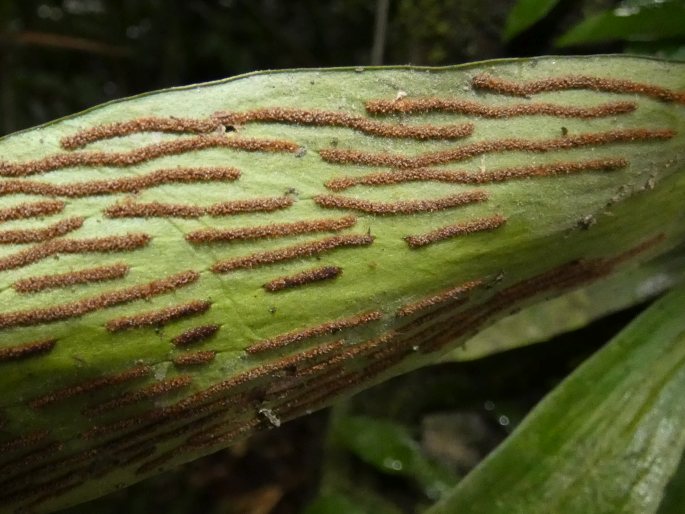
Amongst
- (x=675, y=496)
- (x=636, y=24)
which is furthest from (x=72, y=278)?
(x=675, y=496)

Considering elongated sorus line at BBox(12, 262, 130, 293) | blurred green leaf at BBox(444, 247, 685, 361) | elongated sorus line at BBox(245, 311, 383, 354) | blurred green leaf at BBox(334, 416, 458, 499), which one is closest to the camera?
elongated sorus line at BBox(12, 262, 130, 293)

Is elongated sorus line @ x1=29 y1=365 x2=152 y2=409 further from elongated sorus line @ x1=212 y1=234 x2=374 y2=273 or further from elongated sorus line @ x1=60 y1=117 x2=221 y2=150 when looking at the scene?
elongated sorus line @ x1=60 y1=117 x2=221 y2=150

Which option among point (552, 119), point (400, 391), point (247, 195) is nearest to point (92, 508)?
point (400, 391)

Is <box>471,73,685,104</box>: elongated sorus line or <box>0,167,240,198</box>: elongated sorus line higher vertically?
<box>471,73,685,104</box>: elongated sorus line

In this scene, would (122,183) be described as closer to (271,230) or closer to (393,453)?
(271,230)

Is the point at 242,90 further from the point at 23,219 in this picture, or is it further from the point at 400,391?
the point at 400,391

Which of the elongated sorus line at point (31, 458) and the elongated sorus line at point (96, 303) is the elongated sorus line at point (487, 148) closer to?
the elongated sorus line at point (96, 303)

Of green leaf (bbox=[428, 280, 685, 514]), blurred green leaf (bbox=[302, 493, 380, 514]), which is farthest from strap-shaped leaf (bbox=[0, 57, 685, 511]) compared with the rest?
blurred green leaf (bbox=[302, 493, 380, 514])
